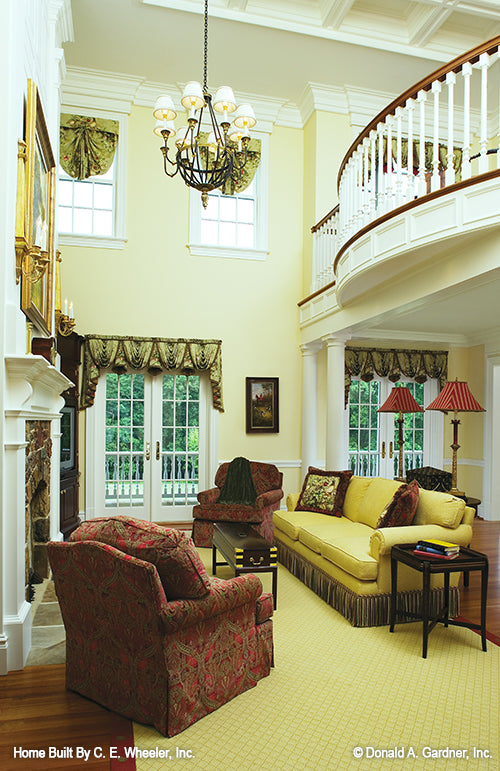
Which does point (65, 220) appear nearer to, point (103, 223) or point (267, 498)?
point (103, 223)

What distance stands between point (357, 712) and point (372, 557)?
129 centimetres

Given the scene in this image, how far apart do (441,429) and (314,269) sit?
10.4 ft

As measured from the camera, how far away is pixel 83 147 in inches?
295

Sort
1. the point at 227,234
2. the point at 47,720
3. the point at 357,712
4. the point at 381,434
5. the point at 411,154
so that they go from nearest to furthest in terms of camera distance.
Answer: the point at 47,720 < the point at 357,712 < the point at 411,154 < the point at 227,234 < the point at 381,434

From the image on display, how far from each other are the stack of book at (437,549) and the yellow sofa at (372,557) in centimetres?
20

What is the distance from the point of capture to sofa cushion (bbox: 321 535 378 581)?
12.9 feet

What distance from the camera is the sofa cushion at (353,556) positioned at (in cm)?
393

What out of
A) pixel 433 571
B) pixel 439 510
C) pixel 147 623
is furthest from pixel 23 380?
pixel 439 510

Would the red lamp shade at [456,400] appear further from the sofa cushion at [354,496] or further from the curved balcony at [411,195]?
the curved balcony at [411,195]

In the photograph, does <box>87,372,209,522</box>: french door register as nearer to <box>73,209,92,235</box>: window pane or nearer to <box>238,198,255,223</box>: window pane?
<box>73,209,92,235</box>: window pane

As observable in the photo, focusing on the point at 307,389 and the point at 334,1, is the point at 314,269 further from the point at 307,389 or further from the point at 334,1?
the point at 334,1

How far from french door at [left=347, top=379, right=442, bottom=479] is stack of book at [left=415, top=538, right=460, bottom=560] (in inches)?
183

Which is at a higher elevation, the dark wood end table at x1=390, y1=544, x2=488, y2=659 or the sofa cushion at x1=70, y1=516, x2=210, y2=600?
the sofa cushion at x1=70, y1=516, x2=210, y2=600

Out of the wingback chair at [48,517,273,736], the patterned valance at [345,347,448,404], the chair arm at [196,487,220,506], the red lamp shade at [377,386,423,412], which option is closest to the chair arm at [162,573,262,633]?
the wingback chair at [48,517,273,736]
